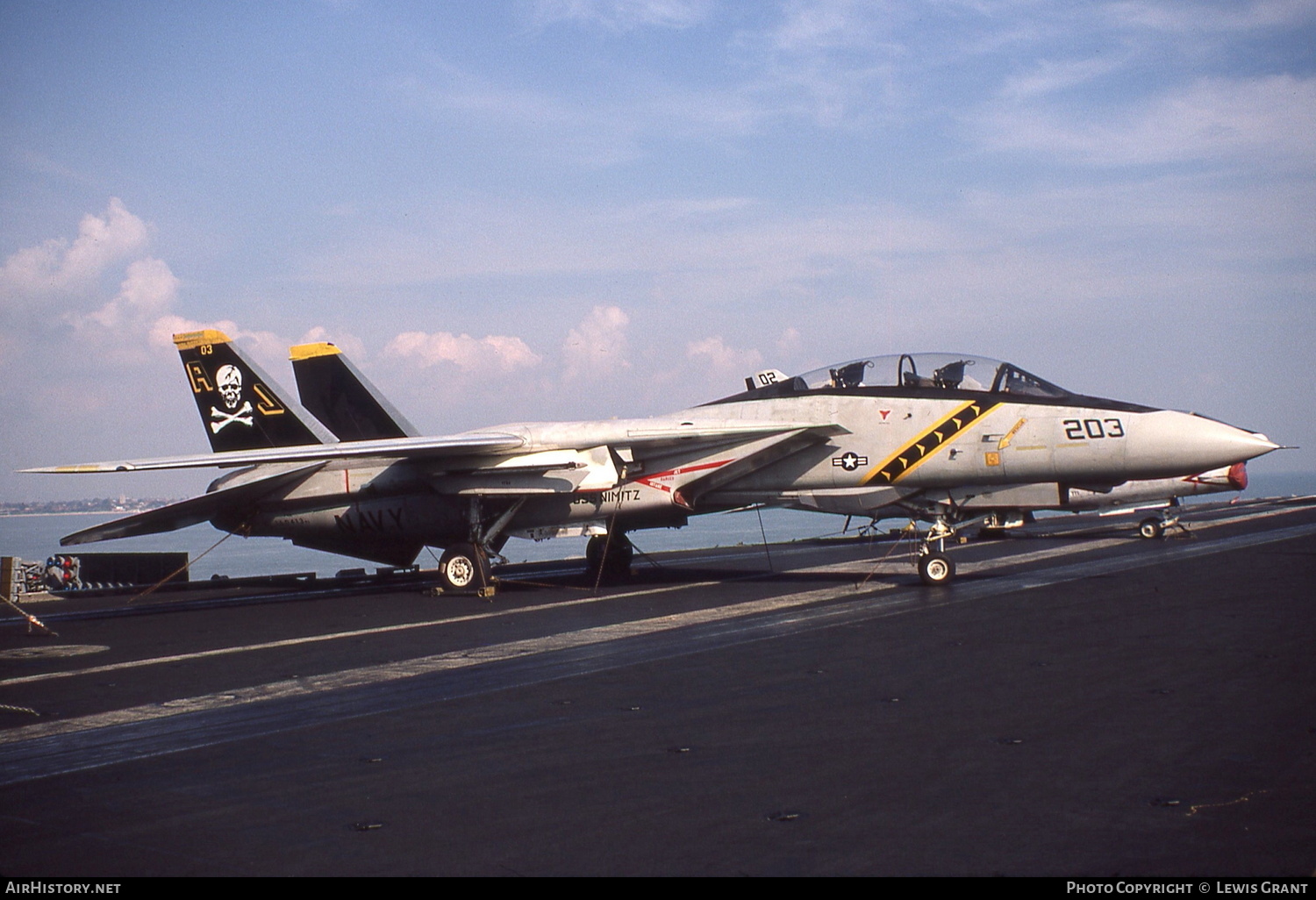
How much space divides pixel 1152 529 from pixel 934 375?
51.1 ft

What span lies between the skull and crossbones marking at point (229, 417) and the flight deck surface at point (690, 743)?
744cm

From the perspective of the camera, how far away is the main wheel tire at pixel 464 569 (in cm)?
1738

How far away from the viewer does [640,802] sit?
16.4 ft

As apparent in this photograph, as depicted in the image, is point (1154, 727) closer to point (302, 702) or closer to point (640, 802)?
point (640, 802)

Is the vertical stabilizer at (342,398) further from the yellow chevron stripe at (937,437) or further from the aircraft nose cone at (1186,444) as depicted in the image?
the aircraft nose cone at (1186,444)

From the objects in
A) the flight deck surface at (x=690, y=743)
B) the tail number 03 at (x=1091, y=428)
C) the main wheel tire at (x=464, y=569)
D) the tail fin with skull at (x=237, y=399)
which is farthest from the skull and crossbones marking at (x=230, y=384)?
the tail number 03 at (x=1091, y=428)

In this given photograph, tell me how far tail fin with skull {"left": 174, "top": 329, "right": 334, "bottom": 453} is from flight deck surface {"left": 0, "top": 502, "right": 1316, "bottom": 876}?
7224 millimetres

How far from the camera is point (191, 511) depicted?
1767cm

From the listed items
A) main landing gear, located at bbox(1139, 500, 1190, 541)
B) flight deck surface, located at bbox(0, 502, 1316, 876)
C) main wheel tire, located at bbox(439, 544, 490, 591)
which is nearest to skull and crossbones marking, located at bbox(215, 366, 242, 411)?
main wheel tire, located at bbox(439, 544, 490, 591)

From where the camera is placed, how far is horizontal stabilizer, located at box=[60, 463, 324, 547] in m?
16.5

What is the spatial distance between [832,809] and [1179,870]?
1.50 meters

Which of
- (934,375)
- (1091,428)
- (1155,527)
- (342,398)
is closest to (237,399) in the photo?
(342,398)

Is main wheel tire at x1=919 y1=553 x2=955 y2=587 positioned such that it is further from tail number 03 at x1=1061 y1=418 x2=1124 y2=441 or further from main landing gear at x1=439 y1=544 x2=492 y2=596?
main landing gear at x1=439 y1=544 x2=492 y2=596
